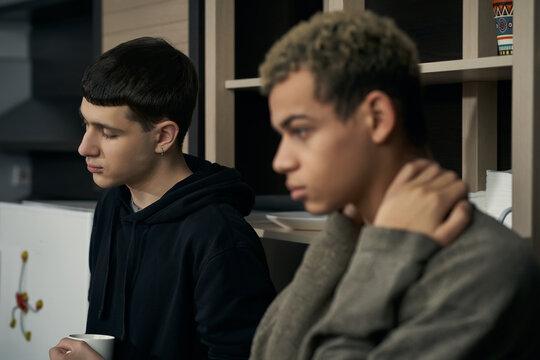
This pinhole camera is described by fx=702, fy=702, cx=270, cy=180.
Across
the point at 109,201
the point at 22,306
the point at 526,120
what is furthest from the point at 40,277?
the point at 526,120

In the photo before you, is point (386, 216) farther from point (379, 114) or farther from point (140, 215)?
point (140, 215)

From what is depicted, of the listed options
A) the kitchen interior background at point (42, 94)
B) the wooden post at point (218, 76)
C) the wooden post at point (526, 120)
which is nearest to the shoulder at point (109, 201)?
the wooden post at point (218, 76)

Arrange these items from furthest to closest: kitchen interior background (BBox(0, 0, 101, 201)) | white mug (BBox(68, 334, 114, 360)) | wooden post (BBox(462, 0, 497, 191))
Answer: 1. kitchen interior background (BBox(0, 0, 101, 201))
2. wooden post (BBox(462, 0, 497, 191))
3. white mug (BBox(68, 334, 114, 360))

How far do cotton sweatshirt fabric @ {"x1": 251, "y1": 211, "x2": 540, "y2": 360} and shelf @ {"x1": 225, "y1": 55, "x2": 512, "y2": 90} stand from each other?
0.72 meters

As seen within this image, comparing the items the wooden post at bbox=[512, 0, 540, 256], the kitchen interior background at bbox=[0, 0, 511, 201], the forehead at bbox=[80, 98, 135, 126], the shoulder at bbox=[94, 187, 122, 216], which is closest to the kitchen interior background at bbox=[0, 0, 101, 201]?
the kitchen interior background at bbox=[0, 0, 511, 201]

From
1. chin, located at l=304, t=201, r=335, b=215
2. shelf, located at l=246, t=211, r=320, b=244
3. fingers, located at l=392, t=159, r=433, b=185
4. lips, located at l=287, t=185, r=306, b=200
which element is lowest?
shelf, located at l=246, t=211, r=320, b=244

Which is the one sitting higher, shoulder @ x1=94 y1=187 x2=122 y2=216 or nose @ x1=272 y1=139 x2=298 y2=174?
nose @ x1=272 y1=139 x2=298 y2=174

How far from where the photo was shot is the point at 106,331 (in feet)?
4.73

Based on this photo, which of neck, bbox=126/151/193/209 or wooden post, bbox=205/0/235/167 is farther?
wooden post, bbox=205/0/235/167

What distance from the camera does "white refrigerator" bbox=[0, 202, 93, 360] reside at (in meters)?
2.00

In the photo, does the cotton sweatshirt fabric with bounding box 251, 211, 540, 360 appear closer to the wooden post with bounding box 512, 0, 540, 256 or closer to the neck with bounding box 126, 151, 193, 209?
A: the wooden post with bounding box 512, 0, 540, 256

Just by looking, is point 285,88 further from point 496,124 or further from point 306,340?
point 496,124

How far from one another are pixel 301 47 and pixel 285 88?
45 mm

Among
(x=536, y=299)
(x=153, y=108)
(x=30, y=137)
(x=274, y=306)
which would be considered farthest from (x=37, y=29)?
(x=536, y=299)
